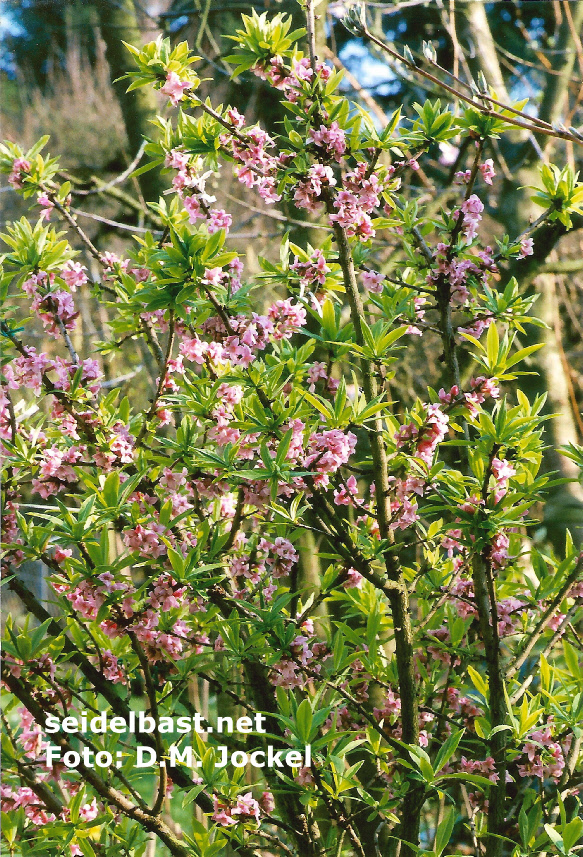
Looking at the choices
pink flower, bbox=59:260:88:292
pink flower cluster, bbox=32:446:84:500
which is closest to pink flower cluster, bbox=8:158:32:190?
pink flower, bbox=59:260:88:292

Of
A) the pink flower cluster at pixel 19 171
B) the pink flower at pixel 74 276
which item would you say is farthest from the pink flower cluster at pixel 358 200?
the pink flower cluster at pixel 19 171

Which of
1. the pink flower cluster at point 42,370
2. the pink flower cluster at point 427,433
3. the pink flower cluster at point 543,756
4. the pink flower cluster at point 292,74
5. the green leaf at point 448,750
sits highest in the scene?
the pink flower cluster at point 292,74

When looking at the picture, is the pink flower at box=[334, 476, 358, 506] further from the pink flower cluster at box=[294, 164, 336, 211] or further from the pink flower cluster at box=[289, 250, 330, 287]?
the pink flower cluster at box=[294, 164, 336, 211]

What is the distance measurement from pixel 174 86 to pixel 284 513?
2.73 feet

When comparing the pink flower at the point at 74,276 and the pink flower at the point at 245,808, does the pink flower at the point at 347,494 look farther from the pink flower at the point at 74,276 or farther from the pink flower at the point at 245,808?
the pink flower at the point at 74,276

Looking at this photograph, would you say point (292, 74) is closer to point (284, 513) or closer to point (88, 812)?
point (284, 513)

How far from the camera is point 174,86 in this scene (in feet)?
4.60

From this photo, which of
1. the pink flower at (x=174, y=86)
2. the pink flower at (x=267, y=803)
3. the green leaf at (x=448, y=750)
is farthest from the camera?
the pink flower at (x=267, y=803)

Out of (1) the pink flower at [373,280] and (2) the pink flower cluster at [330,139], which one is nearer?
(2) the pink flower cluster at [330,139]

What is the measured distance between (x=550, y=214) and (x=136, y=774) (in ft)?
4.50

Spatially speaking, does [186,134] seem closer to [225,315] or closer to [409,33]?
[225,315]

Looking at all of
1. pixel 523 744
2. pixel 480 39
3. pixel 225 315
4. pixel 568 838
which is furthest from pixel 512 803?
pixel 480 39

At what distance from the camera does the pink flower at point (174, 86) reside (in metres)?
1.40

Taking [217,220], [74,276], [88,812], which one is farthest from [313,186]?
[88,812]
